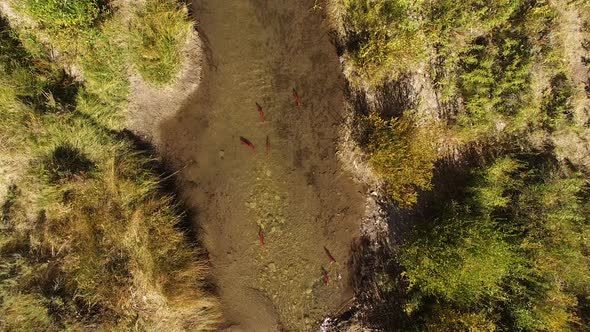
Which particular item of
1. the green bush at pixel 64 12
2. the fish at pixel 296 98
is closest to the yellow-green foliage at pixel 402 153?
the fish at pixel 296 98

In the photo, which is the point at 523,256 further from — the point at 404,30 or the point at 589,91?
the point at 404,30

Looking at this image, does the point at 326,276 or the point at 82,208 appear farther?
the point at 326,276

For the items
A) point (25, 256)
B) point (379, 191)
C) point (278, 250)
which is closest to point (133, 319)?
point (25, 256)

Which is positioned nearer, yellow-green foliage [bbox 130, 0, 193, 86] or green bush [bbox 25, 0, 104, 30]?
green bush [bbox 25, 0, 104, 30]

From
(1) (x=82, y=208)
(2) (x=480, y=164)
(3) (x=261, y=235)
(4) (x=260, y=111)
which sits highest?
(4) (x=260, y=111)

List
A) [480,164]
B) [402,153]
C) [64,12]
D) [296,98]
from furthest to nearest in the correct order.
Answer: [296,98], [480,164], [402,153], [64,12]

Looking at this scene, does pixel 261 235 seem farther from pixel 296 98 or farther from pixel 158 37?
pixel 158 37

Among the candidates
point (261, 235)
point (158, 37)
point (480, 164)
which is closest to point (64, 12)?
point (158, 37)

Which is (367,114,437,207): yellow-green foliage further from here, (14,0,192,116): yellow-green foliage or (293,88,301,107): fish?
(14,0,192,116): yellow-green foliage

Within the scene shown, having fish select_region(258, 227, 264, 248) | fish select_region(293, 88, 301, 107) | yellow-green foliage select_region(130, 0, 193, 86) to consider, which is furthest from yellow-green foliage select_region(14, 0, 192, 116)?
fish select_region(258, 227, 264, 248)
